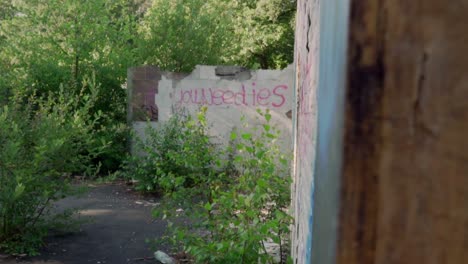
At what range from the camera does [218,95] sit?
1057cm

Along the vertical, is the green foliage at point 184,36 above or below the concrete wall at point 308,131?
above

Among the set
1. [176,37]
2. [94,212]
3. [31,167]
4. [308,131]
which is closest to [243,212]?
[308,131]

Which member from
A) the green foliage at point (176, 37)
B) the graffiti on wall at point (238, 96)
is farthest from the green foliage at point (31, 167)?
the green foliage at point (176, 37)

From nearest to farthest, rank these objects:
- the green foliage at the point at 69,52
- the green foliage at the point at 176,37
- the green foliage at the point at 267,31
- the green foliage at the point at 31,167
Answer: the green foliage at the point at 31,167 < the green foliage at the point at 69,52 < the green foliage at the point at 176,37 < the green foliage at the point at 267,31

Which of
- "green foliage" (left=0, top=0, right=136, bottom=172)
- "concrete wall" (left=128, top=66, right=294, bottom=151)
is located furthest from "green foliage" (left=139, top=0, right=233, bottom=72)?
"concrete wall" (left=128, top=66, right=294, bottom=151)

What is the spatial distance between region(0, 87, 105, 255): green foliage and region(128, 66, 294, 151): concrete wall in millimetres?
4438

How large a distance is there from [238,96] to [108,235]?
4775 millimetres

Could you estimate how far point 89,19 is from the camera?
38.9ft

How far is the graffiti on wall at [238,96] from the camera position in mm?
10367

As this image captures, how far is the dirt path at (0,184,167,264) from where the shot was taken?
5445 mm

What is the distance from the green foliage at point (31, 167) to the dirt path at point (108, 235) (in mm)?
263

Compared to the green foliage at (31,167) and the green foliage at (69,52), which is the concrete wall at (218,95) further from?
the green foliage at (31,167)

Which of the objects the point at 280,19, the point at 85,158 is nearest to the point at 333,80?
the point at 85,158

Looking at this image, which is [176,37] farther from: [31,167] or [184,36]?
[31,167]
